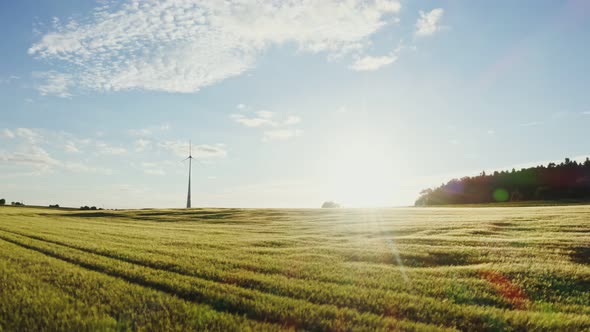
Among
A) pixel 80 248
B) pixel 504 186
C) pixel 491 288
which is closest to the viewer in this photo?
pixel 491 288

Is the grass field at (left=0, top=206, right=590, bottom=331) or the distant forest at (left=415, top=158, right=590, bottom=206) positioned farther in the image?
the distant forest at (left=415, top=158, right=590, bottom=206)

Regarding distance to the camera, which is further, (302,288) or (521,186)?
(521,186)

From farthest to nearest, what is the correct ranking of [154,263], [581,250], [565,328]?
[581,250], [154,263], [565,328]

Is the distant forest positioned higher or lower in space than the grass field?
higher

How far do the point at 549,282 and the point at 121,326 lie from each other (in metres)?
10.00

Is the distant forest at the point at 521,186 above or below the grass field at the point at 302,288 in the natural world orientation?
above

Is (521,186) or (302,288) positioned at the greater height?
(521,186)

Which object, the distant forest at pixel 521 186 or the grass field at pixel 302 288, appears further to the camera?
the distant forest at pixel 521 186

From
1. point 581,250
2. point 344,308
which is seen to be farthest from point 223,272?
point 581,250

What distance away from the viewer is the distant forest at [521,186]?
75812mm

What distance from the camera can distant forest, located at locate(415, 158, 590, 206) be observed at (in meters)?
75.8

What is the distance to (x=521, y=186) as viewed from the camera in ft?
281

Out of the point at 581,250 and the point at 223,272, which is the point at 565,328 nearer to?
the point at 223,272

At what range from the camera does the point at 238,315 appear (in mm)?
6578
